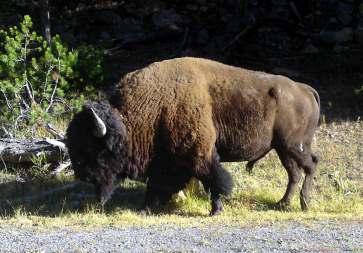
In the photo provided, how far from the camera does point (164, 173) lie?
10914mm

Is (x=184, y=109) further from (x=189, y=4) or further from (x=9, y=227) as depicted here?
(x=189, y=4)

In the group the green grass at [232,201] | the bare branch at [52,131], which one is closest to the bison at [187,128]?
the green grass at [232,201]

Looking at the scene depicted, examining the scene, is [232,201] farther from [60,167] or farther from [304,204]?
[60,167]

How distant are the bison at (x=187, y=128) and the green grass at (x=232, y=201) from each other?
372 mm

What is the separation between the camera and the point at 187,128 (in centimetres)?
1059

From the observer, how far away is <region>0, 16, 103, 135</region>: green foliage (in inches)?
526

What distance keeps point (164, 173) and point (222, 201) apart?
1.08m

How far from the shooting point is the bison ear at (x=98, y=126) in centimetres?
1034

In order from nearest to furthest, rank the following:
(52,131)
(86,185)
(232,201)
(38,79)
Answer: (232,201) → (86,185) → (52,131) → (38,79)

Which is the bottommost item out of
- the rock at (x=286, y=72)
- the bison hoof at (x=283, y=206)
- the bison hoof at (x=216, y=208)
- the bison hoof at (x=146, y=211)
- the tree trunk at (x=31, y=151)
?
the bison hoof at (x=283, y=206)

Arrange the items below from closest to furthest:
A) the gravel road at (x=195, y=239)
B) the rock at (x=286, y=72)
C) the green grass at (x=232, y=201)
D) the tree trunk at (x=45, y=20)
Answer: the gravel road at (x=195, y=239)
the green grass at (x=232, y=201)
the tree trunk at (x=45, y=20)
the rock at (x=286, y=72)

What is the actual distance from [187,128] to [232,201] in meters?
1.61

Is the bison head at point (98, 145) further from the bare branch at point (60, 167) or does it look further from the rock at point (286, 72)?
the rock at point (286, 72)

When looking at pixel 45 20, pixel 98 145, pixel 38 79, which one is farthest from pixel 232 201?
pixel 45 20
